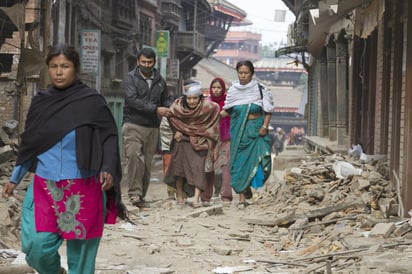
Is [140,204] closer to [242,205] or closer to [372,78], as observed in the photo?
[242,205]

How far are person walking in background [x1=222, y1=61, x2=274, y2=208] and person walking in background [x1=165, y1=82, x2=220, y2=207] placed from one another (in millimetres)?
505

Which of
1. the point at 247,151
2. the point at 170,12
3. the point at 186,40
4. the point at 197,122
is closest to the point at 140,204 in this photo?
the point at 197,122

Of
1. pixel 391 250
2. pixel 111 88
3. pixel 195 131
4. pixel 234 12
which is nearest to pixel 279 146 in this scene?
pixel 111 88

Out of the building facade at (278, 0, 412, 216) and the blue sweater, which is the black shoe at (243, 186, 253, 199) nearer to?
the building facade at (278, 0, 412, 216)

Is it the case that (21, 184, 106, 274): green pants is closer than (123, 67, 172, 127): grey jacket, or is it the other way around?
(21, 184, 106, 274): green pants

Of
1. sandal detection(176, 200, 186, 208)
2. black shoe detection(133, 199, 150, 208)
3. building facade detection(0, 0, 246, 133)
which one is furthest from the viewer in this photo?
building facade detection(0, 0, 246, 133)

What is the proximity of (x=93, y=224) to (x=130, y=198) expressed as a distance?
5346 mm

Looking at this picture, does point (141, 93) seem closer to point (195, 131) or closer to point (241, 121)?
point (195, 131)

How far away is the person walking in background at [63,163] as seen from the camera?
16.7ft

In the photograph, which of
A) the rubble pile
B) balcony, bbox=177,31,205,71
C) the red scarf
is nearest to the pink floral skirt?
the rubble pile

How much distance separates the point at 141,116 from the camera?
10383mm

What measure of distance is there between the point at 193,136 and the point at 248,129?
35.6 inches

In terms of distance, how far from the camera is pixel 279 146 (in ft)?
131

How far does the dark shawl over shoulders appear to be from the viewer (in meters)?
5.11
